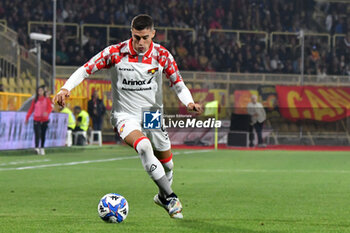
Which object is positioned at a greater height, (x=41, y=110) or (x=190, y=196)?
(x=41, y=110)

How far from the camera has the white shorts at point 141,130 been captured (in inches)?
320

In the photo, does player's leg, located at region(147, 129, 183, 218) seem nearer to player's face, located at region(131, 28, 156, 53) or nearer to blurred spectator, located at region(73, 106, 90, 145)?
player's face, located at region(131, 28, 156, 53)

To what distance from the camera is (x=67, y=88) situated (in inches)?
310

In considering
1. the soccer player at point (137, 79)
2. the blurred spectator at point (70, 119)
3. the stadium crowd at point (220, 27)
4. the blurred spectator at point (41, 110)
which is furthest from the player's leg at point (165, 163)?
the stadium crowd at point (220, 27)

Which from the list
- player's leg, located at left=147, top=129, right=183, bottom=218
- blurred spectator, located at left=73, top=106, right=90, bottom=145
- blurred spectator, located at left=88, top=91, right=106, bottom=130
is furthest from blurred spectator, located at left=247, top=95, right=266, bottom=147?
player's leg, located at left=147, top=129, right=183, bottom=218

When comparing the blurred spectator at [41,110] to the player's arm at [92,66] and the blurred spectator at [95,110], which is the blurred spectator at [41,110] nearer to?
the blurred spectator at [95,110]

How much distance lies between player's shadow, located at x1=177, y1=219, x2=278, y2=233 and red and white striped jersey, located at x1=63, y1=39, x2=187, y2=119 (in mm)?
1430

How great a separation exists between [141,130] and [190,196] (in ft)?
8.36

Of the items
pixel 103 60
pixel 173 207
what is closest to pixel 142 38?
pixel 103 60

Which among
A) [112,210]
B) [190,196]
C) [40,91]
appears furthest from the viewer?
[40,91]

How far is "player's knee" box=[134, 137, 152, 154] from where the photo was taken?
7.78 m

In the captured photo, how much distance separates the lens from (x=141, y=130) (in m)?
8.23

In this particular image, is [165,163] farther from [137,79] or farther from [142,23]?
[142,23]

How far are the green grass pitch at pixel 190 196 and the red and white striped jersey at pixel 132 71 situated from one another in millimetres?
1208
